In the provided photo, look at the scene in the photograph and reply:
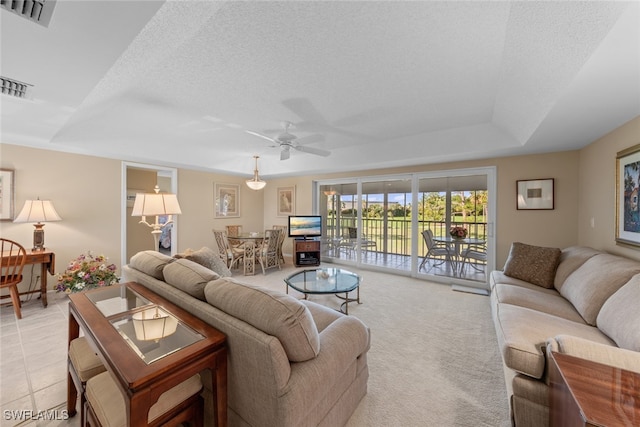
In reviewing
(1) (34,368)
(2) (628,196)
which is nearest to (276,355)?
(1) (34,368)

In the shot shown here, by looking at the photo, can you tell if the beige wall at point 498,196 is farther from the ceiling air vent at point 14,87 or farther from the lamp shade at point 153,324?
the lamp shade at point 153,324

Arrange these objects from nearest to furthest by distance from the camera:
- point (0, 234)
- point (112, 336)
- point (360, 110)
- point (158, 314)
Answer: point (112, 336)
point (158, 314)
point (360, 110)
point (0, 234)

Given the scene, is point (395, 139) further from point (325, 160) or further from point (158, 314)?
point (158, 314)

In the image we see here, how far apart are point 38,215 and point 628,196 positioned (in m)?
6.58

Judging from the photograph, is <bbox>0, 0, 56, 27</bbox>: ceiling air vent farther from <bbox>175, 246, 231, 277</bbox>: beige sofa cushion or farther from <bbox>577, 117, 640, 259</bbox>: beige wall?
<bbox>577, 117, 640, 259</bbox>: beige wall

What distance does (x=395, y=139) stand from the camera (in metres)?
4.07

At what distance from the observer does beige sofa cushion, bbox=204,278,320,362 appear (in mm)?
1091

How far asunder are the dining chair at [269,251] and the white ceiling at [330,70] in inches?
86.7

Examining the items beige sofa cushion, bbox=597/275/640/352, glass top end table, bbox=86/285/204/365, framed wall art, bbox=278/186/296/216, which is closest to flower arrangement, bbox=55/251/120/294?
glass top end table, bbox=86/285/204/365

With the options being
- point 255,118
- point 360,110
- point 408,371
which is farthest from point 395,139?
point 408,371

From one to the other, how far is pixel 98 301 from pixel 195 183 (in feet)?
14.0

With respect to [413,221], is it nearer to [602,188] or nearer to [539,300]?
[602,188]

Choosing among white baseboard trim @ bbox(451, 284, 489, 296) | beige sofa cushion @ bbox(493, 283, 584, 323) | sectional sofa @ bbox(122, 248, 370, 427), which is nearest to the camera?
sectional sofa @ bbox(122, 248, 370, 427)

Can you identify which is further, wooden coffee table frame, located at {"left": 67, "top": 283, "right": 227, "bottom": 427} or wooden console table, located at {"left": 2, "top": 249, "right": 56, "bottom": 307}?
wooden console table, located at {"left": 2, "top": 249, "right": 56, "bottom": 307}
